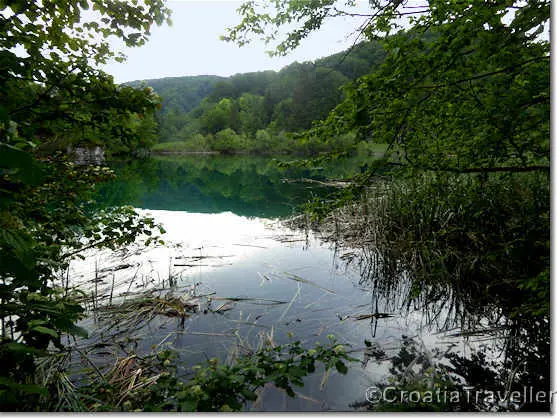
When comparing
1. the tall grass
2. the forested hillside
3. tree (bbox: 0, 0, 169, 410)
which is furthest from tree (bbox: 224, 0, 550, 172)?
the forested hillside

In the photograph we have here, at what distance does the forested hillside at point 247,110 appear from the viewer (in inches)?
3314

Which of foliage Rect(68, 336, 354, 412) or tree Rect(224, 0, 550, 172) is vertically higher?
tree Rect(224, 0, 550, 172)

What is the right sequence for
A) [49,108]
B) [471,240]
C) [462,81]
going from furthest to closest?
[471,240] < [462,81] < [49,108]

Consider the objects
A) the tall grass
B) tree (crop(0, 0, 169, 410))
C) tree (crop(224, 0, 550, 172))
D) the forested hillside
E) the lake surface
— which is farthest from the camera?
the forested hillside

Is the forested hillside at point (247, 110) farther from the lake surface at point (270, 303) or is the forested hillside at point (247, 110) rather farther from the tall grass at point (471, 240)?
the tall grass at point (471, 240)

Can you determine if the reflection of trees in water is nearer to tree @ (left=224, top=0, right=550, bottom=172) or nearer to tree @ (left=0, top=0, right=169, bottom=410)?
tree @ (left=224, top=0, right=550, bottom=172)

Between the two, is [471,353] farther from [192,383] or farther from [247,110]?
[247,110]

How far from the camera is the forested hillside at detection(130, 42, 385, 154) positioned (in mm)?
84188

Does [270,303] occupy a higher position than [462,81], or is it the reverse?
[462,81]

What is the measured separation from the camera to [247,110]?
11338 cm

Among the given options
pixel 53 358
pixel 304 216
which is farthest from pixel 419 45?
pixel 304 216

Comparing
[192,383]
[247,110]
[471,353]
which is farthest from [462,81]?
[247,110]

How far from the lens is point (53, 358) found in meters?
3.12

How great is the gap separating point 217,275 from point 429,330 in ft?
11.5
